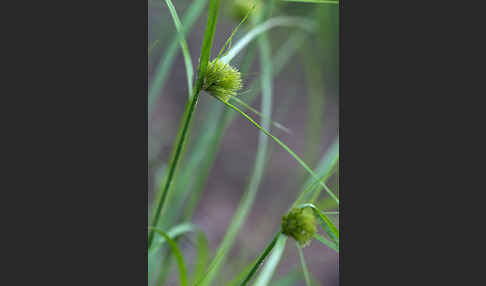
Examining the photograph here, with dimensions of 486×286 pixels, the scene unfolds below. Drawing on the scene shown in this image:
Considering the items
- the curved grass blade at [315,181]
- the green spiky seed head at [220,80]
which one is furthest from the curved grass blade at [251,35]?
the curved grass blade at [315,181]

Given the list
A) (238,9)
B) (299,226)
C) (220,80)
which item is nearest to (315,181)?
(299,226)

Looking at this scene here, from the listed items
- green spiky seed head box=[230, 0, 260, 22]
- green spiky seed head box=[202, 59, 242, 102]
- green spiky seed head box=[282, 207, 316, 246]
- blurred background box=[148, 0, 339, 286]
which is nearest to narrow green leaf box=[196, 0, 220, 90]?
green spiky seed head box=[202, 59, 242, 102]

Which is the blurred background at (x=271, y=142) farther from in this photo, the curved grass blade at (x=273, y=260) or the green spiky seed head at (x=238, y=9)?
the curved grass blade at (x=273, y=260)

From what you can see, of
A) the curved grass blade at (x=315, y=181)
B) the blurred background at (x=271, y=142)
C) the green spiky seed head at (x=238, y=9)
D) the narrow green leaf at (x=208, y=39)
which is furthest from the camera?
the blurred background at (x=271, y=142)

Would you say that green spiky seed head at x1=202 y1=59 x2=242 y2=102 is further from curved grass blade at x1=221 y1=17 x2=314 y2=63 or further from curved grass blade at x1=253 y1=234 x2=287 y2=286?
curved grass blade at x1=253 y1=234 x2=287 y2=286

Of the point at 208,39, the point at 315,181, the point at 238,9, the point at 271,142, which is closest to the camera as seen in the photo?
the point at 208,39

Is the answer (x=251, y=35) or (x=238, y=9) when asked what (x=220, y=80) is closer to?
(x=251, y=35)

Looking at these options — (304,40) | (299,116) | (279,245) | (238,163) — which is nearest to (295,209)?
(279,245)
